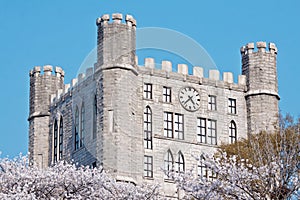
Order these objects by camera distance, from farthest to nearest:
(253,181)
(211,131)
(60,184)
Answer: (211,131)
(60,184)
(253,181)

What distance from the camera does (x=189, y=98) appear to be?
89.9 meters

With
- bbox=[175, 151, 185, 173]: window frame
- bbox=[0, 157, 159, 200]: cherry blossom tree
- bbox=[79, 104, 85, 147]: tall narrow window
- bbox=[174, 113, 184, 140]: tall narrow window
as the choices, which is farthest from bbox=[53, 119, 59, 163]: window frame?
bbox=[0, 157, 159, 200]: cherry blossom tree

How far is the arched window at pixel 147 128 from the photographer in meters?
86.8

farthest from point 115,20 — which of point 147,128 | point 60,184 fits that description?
point 60,184

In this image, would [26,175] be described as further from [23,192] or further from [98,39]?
[98,39]

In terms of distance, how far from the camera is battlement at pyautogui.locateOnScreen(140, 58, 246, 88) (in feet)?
290

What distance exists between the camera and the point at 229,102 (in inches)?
3607

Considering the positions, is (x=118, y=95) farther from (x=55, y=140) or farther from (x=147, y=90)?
(x=55, y=140)

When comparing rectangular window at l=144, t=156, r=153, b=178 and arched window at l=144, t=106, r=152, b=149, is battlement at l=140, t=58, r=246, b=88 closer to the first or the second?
arched window at l=144, t=106, r=152, b=149

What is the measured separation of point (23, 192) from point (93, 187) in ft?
20.1

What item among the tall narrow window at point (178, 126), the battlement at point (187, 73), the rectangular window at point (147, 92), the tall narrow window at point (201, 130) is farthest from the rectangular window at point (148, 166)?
the battlement at point (187, 73)

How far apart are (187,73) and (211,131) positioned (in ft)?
14.8

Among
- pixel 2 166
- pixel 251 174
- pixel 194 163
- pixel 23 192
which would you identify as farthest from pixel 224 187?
pixel 194 163

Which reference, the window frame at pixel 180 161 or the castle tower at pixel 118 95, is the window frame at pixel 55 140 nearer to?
the castle tower at pixel 118 95
